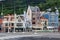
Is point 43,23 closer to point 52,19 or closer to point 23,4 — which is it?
point 52,19

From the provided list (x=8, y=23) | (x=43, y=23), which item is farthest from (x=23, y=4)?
(x=8, y=23)

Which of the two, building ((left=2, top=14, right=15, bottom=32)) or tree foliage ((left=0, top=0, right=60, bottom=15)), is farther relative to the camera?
tree foliage ((left=0, top=0, right=60, bottom=15))

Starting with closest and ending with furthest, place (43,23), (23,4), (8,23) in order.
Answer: (8,23)
(43,23)
(23,4)

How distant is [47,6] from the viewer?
12773 mm

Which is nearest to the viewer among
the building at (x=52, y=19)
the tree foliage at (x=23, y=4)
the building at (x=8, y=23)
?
the building at (x=8, y=23)

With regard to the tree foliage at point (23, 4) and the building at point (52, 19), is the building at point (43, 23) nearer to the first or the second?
the building at point (52, 19)

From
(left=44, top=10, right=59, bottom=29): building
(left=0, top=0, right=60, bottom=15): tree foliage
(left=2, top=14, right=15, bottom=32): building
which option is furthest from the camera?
(left=0, top=0, right=60, bottom=15): tree foliage

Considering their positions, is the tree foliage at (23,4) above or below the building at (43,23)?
above

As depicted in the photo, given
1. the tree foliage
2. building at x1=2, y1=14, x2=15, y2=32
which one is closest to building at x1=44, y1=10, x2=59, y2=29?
the tree foliage

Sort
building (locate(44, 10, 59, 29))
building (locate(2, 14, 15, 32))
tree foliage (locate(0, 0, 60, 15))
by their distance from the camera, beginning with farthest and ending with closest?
tree foliage (locate(0, 0, 60, 15)) → building (locate(44, 10, 59, 29)) → building (locate(2, 14, 15, 32))

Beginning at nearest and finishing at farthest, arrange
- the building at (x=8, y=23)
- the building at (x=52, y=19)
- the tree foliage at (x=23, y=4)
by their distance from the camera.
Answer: the building at (x=8, y=23) < the building at (x=52, y=19) < the tree foliage at (x=23, y=4)

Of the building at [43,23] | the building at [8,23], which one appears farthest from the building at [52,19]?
the building at [8,23]

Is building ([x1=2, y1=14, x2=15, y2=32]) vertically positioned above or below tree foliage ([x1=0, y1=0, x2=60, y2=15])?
below

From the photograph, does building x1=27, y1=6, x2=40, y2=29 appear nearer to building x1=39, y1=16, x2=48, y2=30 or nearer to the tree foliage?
building x1=39, y1=16, x2=48, y2=30
